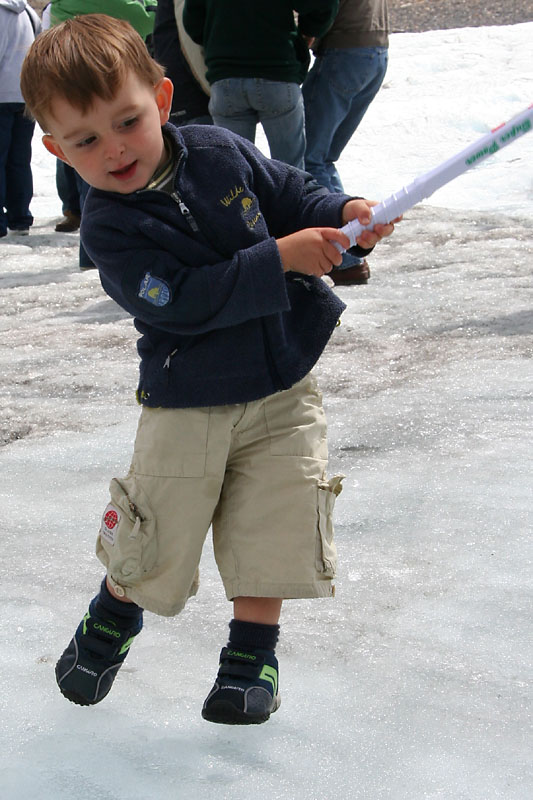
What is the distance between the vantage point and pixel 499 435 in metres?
2.78

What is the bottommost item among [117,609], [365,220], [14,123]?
[14,123]

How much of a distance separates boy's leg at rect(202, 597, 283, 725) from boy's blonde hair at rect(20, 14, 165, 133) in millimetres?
879

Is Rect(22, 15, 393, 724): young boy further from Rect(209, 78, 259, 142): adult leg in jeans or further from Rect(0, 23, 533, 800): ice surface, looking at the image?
Rect(209, 78, 259, 142): adult leg in jeans

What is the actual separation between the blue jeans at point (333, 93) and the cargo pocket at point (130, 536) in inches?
109

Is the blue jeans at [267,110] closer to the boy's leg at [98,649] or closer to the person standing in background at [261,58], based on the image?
the person standing in background at [261,58]

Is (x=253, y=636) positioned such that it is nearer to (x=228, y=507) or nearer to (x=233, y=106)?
(x=228, y=507)

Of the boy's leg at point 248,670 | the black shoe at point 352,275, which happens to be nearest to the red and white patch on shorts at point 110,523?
the boy's leg at point 248,670

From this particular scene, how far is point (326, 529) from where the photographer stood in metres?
1.83

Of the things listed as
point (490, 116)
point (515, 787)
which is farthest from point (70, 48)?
point (490, 116)

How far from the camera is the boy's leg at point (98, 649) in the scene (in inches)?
71.3

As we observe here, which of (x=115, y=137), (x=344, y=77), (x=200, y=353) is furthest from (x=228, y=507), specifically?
(x=344, y=77)

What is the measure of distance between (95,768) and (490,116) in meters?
6.47

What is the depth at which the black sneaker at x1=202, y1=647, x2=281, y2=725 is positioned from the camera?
1.71 m

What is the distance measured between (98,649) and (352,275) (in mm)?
2733
